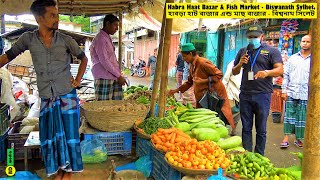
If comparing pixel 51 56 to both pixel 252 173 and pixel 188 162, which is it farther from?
pixel 252 173

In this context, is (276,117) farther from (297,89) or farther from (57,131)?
(57,131)

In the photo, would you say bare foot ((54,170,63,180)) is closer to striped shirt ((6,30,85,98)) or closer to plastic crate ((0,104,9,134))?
striped shirt ((6,30,85,98))

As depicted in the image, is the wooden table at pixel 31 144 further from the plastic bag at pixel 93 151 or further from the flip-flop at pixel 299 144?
the flip-flop at pixel 299 144

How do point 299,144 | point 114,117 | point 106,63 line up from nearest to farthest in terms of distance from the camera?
point 114,117
point 106,63
point 299,144

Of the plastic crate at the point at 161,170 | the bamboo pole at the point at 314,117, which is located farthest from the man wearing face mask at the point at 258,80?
the bamboo pole at the point at 314,117

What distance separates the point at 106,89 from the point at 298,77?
3373 millimetres

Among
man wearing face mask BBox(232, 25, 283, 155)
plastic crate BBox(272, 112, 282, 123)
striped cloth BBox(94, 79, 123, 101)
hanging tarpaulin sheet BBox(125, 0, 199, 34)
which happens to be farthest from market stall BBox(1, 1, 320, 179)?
plastic crate BBox(272, 112, 282, 123)

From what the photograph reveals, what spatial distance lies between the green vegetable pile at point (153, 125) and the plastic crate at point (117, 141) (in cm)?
34

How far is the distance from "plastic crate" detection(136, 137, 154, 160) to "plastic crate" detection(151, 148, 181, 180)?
0.49 feet

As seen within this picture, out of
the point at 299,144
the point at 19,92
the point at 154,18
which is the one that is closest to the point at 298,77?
the point at 299,144

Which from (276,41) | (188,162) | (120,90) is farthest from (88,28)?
(188,162)

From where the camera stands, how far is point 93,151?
4.30 metres

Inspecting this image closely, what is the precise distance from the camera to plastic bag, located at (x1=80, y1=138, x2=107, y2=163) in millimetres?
4273

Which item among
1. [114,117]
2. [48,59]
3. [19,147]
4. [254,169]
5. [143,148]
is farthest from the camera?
[19,147]
